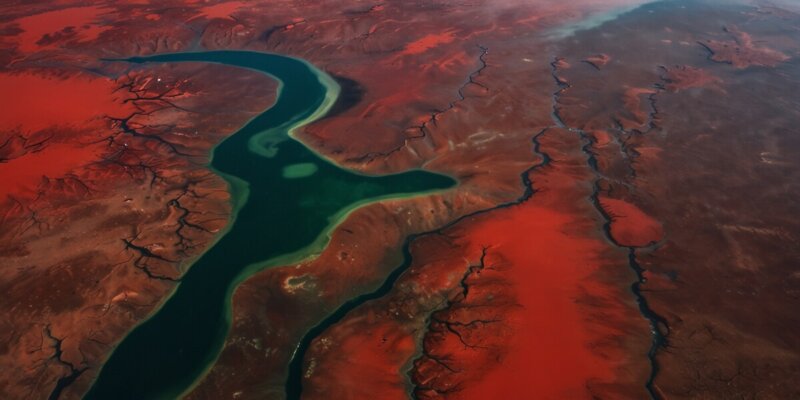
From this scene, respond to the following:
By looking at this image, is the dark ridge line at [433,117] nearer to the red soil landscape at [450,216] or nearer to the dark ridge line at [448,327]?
the red soil landscape at [450,216]

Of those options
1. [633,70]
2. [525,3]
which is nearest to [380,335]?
[633,70]

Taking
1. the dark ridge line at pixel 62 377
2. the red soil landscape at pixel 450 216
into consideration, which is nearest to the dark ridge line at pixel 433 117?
the red soil landscape at pixel 450 216

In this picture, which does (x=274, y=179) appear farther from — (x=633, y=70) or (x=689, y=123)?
(x=633, y=70)

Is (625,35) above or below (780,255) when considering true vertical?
above

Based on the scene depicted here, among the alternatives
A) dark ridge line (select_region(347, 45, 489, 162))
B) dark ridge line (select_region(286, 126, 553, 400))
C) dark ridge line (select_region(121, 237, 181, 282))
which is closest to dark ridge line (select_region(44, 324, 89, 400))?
dark ridge line (select_region(121, 237, 181, 282))

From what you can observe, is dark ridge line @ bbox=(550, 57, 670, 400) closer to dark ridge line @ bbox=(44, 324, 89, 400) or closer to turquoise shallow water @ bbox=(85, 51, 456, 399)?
turquoise shallow water @ bbox=(85, 51, 456, 399)

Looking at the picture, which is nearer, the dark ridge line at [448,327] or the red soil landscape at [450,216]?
the dark ridge line at [448,327]

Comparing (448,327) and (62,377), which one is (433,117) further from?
(62,377)
